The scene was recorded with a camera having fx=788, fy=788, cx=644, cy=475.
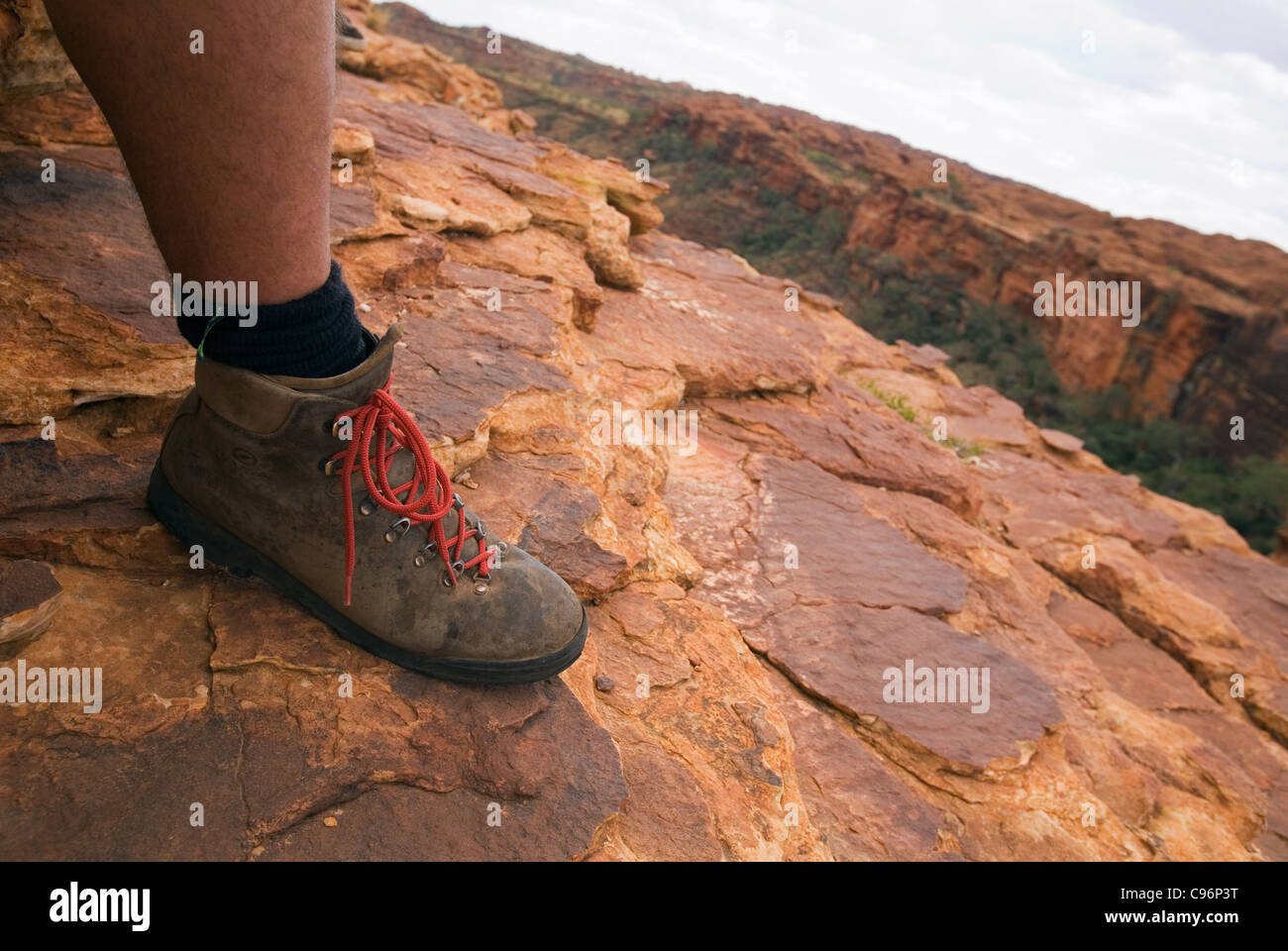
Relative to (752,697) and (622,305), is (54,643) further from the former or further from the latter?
(622,305)

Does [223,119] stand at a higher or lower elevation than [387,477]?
higher

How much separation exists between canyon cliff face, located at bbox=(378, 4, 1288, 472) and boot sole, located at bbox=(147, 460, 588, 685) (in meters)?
25.0

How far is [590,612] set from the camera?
174cm

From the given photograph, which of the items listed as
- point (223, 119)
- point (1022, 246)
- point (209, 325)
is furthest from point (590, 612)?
point (1022, 246)

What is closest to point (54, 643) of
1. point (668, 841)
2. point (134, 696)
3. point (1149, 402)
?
point (134, 696)

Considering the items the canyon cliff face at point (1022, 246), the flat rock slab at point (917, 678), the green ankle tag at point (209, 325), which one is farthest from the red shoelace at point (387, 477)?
the canyon cliff face at point (1022, 246)

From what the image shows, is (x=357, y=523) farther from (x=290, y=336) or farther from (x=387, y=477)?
(x=290, y=336)

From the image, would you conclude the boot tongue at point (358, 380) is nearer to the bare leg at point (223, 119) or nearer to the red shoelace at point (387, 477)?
the red shoelace at point (387, 477)

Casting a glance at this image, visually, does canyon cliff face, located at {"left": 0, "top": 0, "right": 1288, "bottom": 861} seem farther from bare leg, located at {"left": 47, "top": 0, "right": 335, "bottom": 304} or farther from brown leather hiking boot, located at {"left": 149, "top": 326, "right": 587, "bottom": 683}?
bare leg, located at {"left": 47, "top": 0, "right": 335, "bottom": 304}

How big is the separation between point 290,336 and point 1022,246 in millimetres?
29636

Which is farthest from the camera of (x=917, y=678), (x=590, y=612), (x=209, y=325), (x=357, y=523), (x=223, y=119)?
(x=917, y=678)

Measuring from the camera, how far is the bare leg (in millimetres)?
852
